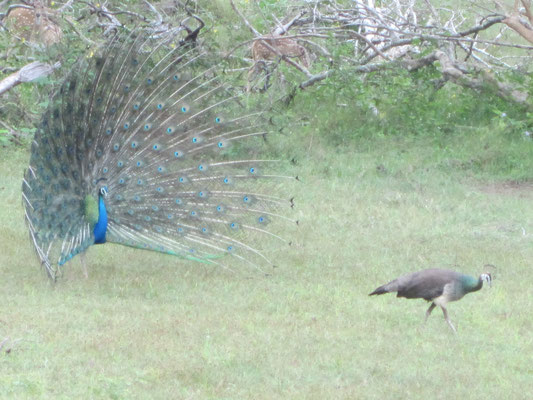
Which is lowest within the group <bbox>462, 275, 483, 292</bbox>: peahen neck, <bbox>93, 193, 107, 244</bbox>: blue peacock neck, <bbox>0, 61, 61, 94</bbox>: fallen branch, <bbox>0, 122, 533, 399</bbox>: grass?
<bbox>0, 122, 533, 399</bbox>: grass

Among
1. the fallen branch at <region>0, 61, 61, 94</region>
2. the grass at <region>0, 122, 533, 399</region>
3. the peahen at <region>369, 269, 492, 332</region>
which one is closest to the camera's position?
the grass at <region>0, 122, 533, 399</region>

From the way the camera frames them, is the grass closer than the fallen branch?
Yes

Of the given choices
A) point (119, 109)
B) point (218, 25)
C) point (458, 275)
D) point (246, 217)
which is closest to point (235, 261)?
point (246, 217)

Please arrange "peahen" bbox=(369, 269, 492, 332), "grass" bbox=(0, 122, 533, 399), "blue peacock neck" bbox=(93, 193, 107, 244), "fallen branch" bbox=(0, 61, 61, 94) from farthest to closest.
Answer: "blue peacock neck" bbox=(93, 193, 107, 244)
"fallen branch" bbox=(0, 61, 61, 94)
"peahen" bbox=(369, 269, 492, 332)
"grass" bbox=(0, 122, 533, 399)

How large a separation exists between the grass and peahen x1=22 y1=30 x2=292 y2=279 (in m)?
0.35

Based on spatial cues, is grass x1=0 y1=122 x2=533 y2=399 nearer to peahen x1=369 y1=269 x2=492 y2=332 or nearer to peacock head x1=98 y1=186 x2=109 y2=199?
peahen x1=369 y1=269 x2=492 y2=332

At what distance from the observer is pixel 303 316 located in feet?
20.7

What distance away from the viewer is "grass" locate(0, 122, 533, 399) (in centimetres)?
504

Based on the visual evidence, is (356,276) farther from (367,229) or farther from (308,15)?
(308,15)

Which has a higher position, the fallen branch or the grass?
the fallen branch

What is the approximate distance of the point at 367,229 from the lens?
348 inches

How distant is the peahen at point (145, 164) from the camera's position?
7.04m

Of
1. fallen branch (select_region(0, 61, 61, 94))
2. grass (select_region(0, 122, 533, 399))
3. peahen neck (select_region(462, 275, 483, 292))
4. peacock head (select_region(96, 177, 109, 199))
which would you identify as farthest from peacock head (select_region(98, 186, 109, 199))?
peahen neck (select_region(462, 275, 483, 292))

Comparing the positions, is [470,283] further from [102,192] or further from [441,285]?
[102,192]
